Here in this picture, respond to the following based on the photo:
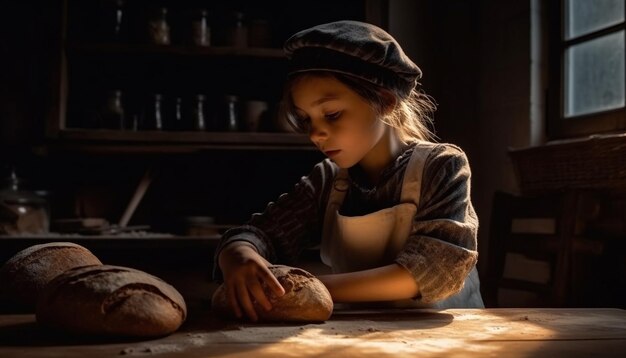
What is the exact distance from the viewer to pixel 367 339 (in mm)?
932

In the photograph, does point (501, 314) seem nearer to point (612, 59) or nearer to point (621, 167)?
point (621, 167)

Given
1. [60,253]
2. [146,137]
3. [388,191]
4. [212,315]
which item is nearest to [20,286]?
[60,253]

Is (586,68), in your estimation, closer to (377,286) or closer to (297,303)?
(377,286)

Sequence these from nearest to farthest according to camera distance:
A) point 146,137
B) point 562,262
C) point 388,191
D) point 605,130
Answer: point 388,191
point 562,262
point 605,130
point 146,137

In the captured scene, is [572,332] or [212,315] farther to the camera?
[212,315]

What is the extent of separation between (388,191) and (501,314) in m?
0.47

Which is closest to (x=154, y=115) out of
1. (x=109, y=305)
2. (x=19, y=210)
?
(x=19, y=210)

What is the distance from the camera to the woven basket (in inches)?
79.3

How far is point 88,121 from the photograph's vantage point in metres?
2.80

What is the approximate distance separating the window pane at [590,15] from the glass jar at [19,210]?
242 cm

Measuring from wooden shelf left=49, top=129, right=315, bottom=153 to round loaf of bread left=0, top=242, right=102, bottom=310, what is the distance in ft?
5.11

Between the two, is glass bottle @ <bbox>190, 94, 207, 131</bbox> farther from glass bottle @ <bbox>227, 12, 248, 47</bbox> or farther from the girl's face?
the girl's face

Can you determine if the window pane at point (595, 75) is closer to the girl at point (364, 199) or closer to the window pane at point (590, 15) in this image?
the window pane at point (590, 15)

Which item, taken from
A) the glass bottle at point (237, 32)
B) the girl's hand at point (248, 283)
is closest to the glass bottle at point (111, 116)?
the glass bottle at point (237, 32)
